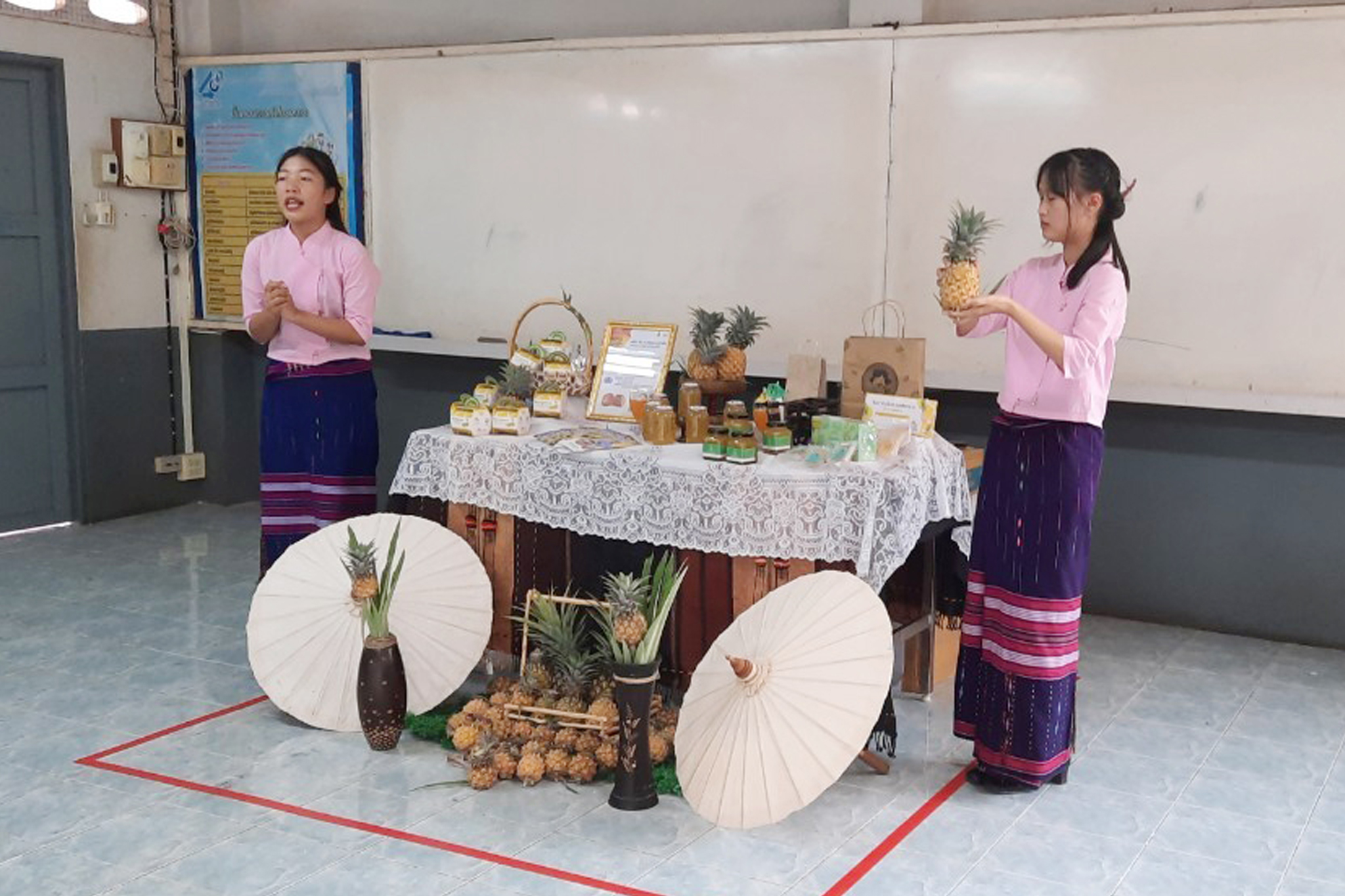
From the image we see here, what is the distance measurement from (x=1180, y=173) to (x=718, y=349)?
6.61 ft

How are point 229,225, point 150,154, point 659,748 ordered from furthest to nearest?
point 229,225 < point 150,154 < point 659,748

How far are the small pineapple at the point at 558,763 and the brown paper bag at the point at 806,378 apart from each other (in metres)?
1.37

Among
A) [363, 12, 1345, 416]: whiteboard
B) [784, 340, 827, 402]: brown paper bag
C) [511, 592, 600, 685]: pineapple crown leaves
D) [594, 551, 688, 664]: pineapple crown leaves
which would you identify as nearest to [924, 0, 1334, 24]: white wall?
[363, 12, 1345, 416]: whiteboard

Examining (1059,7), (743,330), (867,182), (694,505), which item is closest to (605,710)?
(694,505)

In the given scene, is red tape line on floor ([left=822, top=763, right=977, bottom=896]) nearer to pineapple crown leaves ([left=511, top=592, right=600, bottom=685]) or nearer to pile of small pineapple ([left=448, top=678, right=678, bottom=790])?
pile of small pineapple ([left=448, top=678, right=678, bottom=790])

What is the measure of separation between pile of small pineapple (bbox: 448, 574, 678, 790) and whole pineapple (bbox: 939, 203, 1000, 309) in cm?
111

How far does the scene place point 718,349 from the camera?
4559 mm

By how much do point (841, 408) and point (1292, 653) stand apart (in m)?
2.19

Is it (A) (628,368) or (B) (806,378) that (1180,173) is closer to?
(B) (806,378)

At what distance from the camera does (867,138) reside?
19.1 feet

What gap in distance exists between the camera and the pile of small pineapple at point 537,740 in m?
3.94

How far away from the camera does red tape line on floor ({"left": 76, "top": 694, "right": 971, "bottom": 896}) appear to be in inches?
132

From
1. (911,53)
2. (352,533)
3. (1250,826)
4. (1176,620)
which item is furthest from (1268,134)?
(352,533)

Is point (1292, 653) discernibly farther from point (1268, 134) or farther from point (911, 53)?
point (911, 53)
